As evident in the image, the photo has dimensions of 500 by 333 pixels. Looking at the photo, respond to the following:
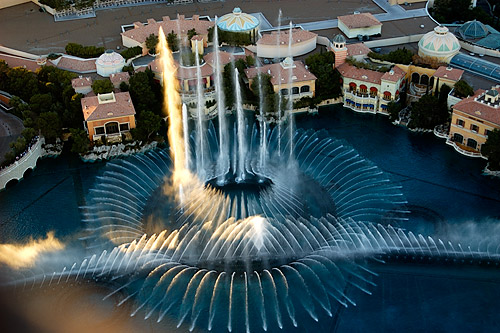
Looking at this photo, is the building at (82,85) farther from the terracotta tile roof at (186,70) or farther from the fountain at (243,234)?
the fountain at (243,234)

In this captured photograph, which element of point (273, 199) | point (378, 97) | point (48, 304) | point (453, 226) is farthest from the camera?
point (378, 97)

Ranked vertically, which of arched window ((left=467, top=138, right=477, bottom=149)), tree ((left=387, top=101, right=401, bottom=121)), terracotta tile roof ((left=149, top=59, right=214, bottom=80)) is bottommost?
arched window ((left=467, top=138, right=477, bottom=149))

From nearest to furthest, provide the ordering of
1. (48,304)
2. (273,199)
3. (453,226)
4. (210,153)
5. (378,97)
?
(48,304)
(453,226)
(273,199)
(210,153)
(378,97)

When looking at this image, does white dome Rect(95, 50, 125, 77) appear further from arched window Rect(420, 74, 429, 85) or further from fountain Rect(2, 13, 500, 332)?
arched window Rect(420, 74, 429, 85)

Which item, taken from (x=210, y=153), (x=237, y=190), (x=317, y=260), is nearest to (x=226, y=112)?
(x=210, y=153)

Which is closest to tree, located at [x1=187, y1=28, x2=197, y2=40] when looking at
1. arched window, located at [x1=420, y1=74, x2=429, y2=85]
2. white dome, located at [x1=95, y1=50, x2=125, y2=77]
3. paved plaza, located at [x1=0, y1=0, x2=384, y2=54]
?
paved plaza, located at [x1=0, y1=0, x2=384, y2=54]

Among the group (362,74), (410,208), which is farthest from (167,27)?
(410,208)

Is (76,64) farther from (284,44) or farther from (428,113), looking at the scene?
(428,113)

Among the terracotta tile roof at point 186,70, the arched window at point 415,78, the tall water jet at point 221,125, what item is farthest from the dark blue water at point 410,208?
the terracotta tile roof at point 186,70

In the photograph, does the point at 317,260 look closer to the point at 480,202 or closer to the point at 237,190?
the point at 237,190
